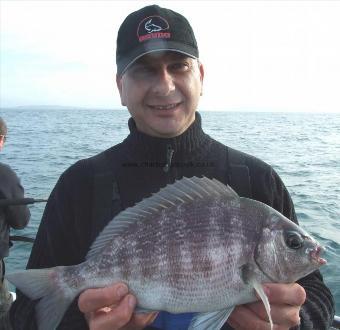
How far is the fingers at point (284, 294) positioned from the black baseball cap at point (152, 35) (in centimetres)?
150

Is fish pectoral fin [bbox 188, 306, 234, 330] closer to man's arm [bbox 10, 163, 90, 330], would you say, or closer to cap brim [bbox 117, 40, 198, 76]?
man's arm [bbox 10, 163, 90, 330]

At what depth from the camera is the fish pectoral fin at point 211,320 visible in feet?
7.32

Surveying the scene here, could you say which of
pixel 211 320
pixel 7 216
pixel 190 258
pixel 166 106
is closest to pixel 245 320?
pixel 211 320

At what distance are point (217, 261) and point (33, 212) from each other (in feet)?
33.8

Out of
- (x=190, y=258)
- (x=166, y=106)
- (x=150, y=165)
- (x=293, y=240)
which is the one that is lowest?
(x=190, y=258)

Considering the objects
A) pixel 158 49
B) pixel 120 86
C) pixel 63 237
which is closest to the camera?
pixel 158 49

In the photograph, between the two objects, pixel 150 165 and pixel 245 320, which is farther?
pixel 150 165

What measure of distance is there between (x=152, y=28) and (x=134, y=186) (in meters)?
1.05

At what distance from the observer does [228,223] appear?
7.67 feet

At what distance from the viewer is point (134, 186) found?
280cm

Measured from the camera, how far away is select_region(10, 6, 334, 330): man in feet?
8.71

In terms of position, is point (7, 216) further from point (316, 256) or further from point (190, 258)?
point (316, 256)

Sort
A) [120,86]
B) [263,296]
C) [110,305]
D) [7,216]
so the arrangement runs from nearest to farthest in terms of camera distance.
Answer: [263,296] < [110,305] < [120,86] < [7,216]

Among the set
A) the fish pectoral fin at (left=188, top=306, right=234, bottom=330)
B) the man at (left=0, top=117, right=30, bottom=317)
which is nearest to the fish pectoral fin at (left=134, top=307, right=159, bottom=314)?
the fish pectoral fin at (left=188, top=306, right=234, bottom=330)
